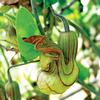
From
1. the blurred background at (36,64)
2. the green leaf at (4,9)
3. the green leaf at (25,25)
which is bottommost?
the blurred background at (36,64)

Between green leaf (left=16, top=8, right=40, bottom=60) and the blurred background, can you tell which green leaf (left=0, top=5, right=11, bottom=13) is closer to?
the blurred background

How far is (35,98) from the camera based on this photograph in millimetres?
1108

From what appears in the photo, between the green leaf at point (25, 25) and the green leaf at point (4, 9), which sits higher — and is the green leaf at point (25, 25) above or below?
below

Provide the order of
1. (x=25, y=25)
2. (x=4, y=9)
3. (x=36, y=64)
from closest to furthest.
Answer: (x=25, y=25), (x=4, y=9), (x=36, y=64)

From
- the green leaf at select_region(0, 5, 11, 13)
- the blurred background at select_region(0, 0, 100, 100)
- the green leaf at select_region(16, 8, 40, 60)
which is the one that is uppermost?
the green leaf at select_region(0, 5, 11, 13)

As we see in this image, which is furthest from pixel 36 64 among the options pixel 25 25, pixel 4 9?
pixel 25 25

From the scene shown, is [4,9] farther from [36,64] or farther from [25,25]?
[36,64]

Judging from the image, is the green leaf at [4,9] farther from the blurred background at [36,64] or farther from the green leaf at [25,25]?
the green leaf at [25,25]

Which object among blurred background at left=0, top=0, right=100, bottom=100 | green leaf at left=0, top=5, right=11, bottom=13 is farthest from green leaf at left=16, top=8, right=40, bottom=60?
green leaf at left=0, top=5, right=11, bottom=13

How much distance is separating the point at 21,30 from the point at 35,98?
1.07ft

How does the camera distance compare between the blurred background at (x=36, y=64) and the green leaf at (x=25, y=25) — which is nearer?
the green leaf at (x=25, y=25)

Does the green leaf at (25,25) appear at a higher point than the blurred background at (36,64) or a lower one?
higher

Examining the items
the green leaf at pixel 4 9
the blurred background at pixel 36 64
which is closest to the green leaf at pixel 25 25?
the blurred background at pixel 36 64

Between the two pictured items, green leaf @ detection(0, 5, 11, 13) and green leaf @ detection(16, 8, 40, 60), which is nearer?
green leaf @ detection(16, 8, 40, 60)
